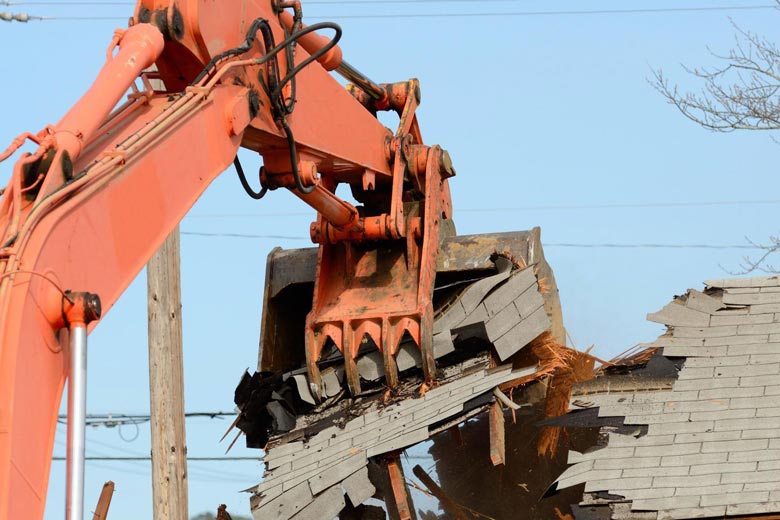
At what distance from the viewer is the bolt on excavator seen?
15.9ft

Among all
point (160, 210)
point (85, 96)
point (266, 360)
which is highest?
point (266, 360)

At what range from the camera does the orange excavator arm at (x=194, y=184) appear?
15.9ft

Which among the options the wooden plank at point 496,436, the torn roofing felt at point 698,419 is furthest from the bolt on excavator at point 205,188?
the torn roofing felt at point 698,419

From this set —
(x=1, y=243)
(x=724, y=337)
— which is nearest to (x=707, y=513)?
(x=724, y=337)

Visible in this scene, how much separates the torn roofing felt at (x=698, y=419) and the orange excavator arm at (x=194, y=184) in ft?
5.43

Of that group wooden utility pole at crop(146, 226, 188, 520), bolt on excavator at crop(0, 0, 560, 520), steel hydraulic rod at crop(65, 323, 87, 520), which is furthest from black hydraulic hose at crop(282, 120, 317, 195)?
wooden utility pole at crop(146, 226, 188, 520)

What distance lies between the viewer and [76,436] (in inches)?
183

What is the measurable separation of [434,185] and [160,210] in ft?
14.8

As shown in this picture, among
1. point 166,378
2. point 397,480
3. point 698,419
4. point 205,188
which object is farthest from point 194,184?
point 166,378

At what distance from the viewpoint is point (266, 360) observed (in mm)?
Answer: 11031

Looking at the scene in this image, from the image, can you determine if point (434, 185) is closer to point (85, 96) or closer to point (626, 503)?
point (626, 503)

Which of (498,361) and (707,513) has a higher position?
(498,361)

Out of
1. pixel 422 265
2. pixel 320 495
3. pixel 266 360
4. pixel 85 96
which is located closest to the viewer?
pixel 85 96

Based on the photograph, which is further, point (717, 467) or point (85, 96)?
point (717, 467)
